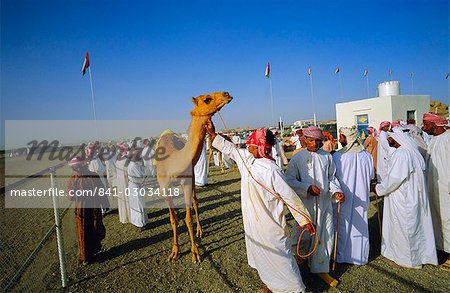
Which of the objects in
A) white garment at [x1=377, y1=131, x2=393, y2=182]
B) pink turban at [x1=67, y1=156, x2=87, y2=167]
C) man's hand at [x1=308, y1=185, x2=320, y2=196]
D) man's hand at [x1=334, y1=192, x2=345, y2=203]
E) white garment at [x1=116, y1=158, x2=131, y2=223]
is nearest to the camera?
man's hand at [x1=308, y1=185, x2=320, y2=196]

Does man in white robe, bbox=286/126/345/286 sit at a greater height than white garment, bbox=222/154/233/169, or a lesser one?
greater

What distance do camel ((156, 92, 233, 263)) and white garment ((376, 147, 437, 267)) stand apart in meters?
2.68

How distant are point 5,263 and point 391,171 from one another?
738 cm

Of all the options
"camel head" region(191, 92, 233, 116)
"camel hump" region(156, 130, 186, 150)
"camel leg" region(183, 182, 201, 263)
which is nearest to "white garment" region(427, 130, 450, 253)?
"camel head" region(191, 92, 233, 116)

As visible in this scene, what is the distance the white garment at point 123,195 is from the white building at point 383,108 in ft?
41.8

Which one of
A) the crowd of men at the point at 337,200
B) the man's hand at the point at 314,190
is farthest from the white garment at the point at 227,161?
the man's hand at the point at 314,190

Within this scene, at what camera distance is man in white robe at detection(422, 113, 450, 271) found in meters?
3.89

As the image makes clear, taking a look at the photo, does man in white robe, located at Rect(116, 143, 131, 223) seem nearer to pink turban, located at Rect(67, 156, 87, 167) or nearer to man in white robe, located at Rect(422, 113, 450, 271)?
pink turban, located at Rect(67, 156, 87, 167)

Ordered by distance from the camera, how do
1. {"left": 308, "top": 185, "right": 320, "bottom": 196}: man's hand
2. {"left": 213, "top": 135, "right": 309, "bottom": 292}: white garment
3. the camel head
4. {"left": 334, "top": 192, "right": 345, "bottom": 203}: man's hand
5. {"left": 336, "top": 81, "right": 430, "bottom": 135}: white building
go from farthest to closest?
{"left": 336, "top": 81, "right": 430, "bottom": 135}: white building < the camel head < {"left": 334, "top": 192, "right": 345, "bottom": 203}: man's hand < {"left": 308, "top": 185, "right": 320, "bottom": 196}: man's hand < {"left": 213, "top": 135, "right": 309, "bottom": 292}: white garment

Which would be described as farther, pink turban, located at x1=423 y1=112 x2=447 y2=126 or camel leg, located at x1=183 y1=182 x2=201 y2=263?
camel leg, located at x1=183 y1=182 x2=201 y2=263

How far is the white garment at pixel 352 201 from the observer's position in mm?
3938

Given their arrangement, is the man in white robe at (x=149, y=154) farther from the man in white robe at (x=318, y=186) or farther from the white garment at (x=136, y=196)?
the man in white robe at (x=318, y=186)

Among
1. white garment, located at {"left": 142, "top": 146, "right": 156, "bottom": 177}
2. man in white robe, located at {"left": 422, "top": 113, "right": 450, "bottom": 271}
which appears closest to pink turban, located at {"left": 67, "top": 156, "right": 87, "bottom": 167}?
man in white robe, located at {"left": 422, "top": 113, "right": 450, "bottom": 271}

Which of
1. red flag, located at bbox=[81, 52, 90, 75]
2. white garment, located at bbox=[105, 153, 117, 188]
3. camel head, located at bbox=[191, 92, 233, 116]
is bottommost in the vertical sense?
white garment, located at bbox=[105, 153, 117, 188]
